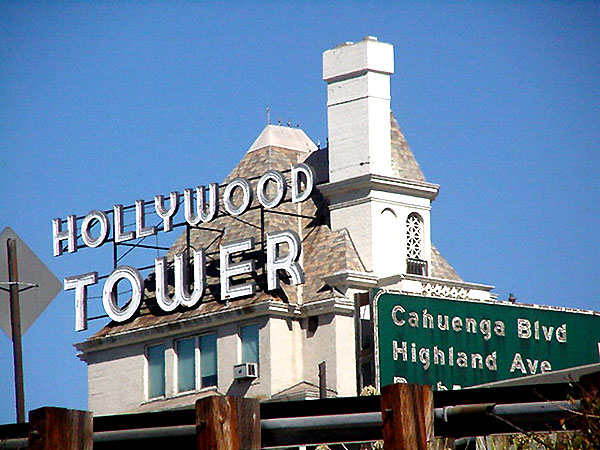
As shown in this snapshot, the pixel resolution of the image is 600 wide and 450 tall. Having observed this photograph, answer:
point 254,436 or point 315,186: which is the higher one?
point 315,186

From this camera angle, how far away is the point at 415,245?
205 ft

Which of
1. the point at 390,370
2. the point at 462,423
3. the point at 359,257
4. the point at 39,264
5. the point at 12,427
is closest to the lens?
the point at 462,423

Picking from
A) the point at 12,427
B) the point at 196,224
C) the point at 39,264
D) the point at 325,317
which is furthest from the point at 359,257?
the point at 12,427

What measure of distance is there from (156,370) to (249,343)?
199 inches

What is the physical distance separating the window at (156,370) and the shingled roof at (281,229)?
103 cm

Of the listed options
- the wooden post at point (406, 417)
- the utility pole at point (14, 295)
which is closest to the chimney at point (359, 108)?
the utility pole at point (14, 295)

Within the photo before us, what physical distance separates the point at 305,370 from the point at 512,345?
782cm

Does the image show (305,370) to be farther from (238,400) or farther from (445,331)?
(238,400)

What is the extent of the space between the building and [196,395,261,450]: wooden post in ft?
138

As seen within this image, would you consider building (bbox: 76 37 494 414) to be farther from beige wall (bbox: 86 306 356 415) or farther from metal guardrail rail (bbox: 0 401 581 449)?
metal guardrail rail (bbox: 0 401 581 449)

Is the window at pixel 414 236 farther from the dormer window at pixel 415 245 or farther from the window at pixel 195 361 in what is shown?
the window at pixel 195 361

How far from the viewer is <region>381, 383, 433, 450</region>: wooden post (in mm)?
14555

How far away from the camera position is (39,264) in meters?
21.2

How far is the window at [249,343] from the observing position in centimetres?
5975
